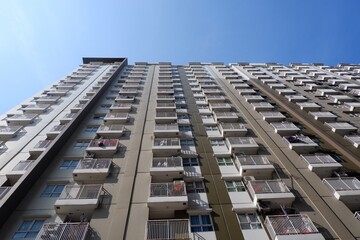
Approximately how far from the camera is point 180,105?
31203 millimetres

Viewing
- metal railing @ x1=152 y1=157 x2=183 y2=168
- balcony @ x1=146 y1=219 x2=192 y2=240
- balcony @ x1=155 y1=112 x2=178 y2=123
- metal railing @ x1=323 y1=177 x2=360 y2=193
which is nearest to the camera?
balcony @ x1=146 y1=219 x2=192 y2=240

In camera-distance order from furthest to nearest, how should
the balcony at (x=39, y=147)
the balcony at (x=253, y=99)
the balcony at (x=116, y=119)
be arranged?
the balcony at (x=253, y=99) < the balcony at (x=116, y=119) < the balcony at (x=39, y=147)

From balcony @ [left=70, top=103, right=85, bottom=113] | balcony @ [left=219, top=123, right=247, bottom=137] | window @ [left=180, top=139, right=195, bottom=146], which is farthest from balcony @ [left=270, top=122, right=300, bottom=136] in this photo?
balcony @ [left=70, top=103, right=85, bottom=113]

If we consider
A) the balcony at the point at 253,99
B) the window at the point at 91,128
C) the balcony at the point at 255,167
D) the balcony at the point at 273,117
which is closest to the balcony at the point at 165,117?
the window at the point at 91,128

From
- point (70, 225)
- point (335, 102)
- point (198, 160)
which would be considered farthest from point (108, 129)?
point (335, 102)

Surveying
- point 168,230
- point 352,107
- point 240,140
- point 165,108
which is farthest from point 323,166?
point 165,108

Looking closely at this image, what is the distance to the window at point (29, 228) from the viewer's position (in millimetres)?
13570

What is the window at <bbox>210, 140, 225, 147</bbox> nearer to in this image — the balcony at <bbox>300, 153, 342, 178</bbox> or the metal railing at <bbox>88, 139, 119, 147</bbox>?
the balcony at <bbox>300, 153, 342, 178</bbox>

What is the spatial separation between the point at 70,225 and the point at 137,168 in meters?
6.50

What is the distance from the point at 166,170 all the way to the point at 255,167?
267 inches

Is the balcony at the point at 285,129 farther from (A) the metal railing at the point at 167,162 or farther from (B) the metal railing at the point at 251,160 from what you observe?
(A) the metal railing at the point at 167,162

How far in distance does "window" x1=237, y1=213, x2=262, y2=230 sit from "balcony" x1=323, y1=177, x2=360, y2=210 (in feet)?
19.9

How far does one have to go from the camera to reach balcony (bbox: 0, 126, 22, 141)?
76.0 feet

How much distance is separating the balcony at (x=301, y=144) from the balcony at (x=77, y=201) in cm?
1679
